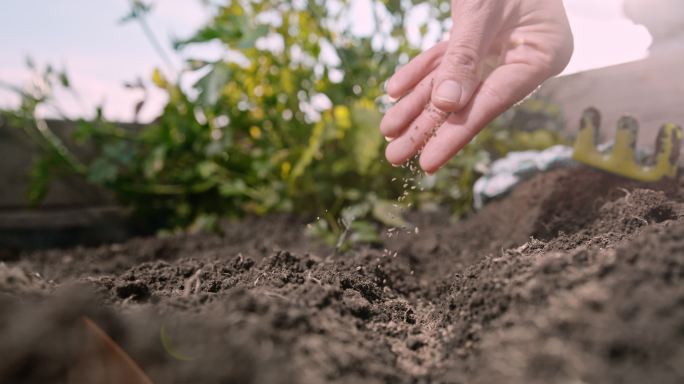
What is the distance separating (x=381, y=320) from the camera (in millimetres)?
940

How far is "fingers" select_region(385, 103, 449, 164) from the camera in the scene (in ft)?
4.90

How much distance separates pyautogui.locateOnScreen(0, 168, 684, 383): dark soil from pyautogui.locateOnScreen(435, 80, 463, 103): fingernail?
1.35 ft

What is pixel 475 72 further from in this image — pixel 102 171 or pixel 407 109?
pixel 102 171

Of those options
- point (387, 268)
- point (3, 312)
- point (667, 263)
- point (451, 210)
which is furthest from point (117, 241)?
point (667, 263)

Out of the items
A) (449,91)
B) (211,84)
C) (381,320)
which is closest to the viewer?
(381,320)

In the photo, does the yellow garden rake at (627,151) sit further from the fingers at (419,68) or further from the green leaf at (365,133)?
the green leaf at (365,133)

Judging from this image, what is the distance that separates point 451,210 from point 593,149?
0.96 metres

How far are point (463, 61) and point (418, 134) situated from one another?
0.96ft

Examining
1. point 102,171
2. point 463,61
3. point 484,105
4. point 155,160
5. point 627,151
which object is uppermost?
point 463,61

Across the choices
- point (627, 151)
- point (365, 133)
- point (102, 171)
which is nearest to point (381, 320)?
point (627, 151)

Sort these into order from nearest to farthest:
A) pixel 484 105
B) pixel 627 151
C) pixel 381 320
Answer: pixel 381 320 < pixel 484 105 < pixel 627 151

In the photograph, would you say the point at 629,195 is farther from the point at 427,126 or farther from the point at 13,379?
the point at 13,379

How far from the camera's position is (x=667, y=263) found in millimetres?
651

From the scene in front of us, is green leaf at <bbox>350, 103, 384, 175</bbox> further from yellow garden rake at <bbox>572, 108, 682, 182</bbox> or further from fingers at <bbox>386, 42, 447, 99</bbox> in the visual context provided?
yellow garden rake at <bbox>572, 108, 682, 182</bbox>
